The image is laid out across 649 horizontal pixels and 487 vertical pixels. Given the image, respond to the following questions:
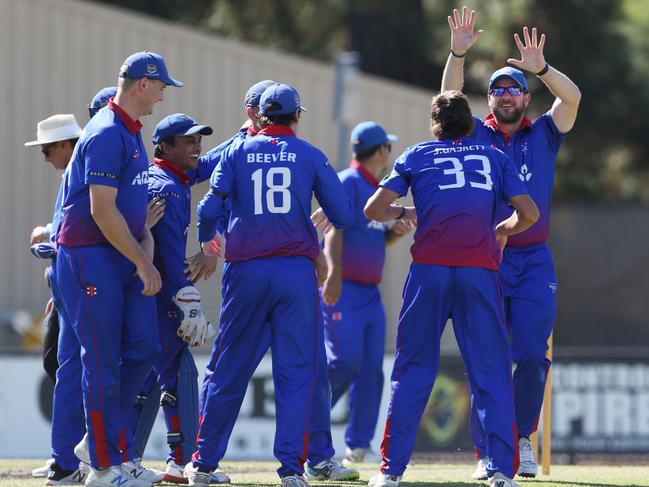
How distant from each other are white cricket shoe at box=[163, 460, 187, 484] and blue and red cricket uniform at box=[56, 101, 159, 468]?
2.62ft

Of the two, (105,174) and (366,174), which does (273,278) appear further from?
(366,174)

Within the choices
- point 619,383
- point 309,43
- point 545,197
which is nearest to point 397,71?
point 309,43

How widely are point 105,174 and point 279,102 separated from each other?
1.10 meters

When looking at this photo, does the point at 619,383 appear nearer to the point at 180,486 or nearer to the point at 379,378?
the point at 379,378

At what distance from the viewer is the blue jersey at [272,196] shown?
7.49m

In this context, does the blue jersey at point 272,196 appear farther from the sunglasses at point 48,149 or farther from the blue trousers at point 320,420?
the sunglasses at point 48,149

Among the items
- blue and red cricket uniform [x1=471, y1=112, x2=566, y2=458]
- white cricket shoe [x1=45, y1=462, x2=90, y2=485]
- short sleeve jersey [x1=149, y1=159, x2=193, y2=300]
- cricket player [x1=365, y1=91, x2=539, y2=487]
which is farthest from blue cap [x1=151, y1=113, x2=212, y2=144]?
white cricket shoe [x1=45, y1=462, x2=90, y2=485]

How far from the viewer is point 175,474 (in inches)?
320

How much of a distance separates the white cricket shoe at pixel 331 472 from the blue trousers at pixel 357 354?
6.82ft

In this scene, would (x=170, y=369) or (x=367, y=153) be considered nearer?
(x=170, y=369)

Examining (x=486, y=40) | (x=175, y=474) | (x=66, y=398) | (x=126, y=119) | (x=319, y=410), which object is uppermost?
(x=486, y=40)

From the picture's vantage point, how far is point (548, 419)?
9594 mm

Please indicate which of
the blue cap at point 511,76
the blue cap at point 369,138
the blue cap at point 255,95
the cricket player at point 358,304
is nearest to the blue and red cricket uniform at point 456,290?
the blue cap at point 511,76

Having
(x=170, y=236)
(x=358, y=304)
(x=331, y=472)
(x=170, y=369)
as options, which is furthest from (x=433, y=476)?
(x=170, y=236)
